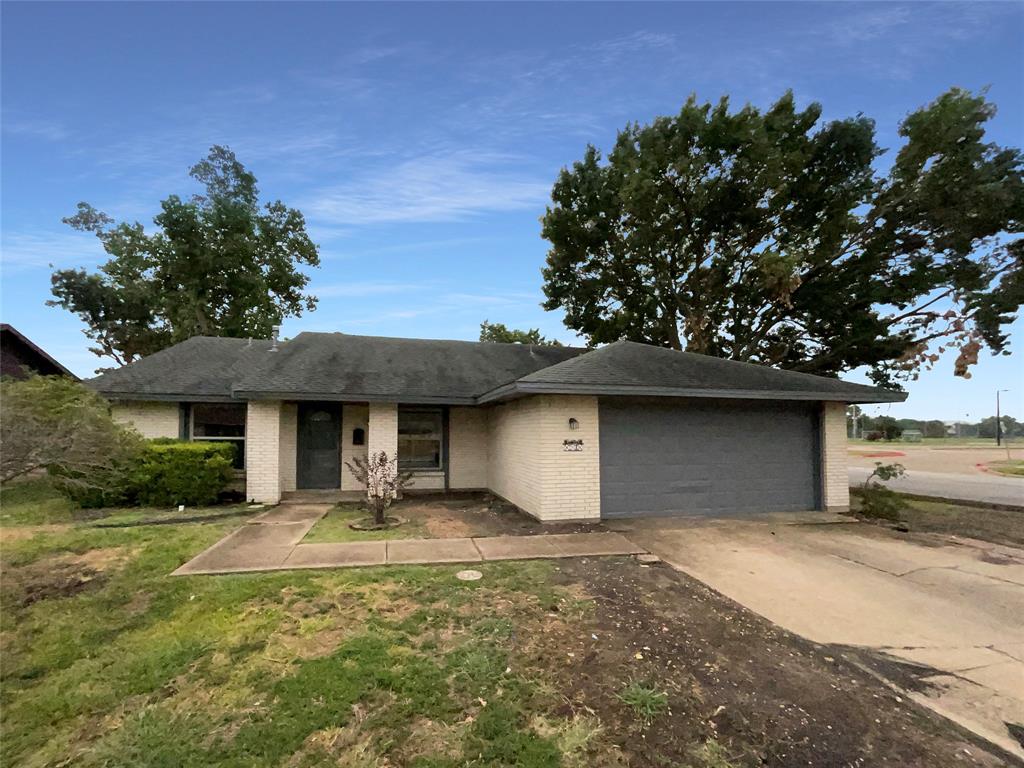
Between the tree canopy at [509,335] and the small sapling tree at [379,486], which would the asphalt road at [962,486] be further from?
the tree canopy at [509,335]

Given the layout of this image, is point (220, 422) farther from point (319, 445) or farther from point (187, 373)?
point (319, 445)

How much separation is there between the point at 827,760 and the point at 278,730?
9.93 feet

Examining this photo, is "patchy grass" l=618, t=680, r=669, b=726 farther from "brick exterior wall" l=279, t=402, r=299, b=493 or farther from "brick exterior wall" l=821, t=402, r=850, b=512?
"brick exterior wall" l=279, t=402, r=299, b=493

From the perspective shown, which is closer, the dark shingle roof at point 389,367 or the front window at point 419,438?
the dark shingle roof at point 389,367

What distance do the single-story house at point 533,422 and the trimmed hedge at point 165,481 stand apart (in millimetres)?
757

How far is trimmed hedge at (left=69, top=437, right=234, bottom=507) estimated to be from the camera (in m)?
9.86

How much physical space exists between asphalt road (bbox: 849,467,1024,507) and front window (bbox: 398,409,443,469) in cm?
1398

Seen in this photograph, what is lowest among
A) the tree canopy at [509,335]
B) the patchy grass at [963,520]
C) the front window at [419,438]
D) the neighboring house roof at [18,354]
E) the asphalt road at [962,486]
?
the asphalt road at [962,486]

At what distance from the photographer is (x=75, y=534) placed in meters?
7.52

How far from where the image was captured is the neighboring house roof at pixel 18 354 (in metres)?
17.3

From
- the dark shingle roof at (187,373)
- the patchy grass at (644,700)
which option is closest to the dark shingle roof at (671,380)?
the patchy grass at (644,700)

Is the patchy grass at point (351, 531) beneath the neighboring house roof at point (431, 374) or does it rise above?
beneath

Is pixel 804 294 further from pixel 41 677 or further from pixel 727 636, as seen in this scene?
pixel 41 677

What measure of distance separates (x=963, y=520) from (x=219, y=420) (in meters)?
17.1
